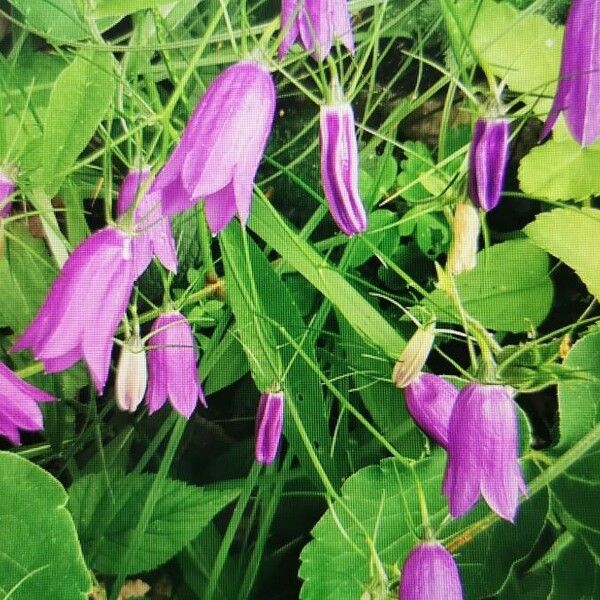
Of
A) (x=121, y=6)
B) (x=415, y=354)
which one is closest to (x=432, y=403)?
(x=415, y=354)

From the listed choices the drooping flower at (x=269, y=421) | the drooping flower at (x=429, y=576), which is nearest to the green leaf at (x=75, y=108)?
the drooping flower at (x=269, y=421)

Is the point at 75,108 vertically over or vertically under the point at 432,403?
over

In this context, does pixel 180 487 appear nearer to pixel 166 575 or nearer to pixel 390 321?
pixel 166 575

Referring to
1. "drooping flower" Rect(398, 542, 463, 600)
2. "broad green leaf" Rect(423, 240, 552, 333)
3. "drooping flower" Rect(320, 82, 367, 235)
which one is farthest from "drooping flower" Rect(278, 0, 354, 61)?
"drooping flower" Rect(398, 542, 463, 600)

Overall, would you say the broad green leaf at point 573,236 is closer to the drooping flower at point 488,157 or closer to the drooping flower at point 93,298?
the drooping flower at point 488,157

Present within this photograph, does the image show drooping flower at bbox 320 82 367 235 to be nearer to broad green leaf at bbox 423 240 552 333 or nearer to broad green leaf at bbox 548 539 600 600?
broad green leaf at bbox 423 240 552 333

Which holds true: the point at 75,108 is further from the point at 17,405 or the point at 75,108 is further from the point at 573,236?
the point at 573,236

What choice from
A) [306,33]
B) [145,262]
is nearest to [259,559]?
[145,262]
